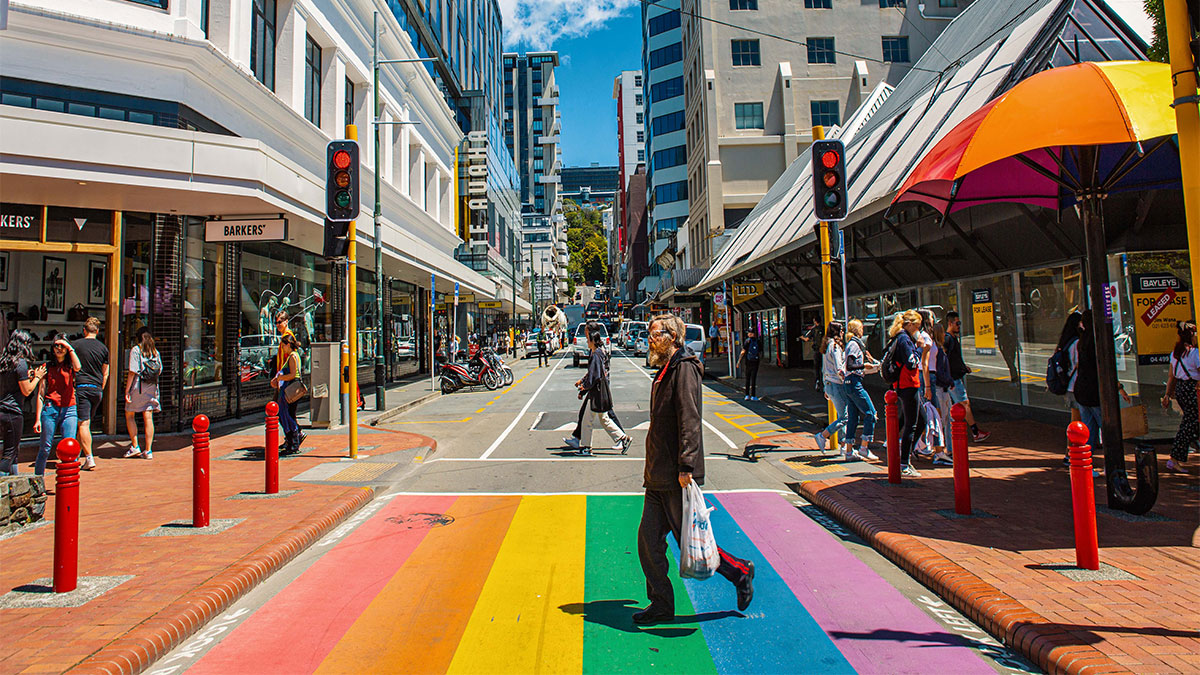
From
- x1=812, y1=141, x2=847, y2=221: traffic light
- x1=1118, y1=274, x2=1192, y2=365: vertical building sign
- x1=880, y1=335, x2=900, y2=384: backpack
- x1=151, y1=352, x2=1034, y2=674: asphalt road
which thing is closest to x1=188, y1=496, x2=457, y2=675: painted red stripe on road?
x1=151, y1=352, x2=1034, y2=674: asphalt road

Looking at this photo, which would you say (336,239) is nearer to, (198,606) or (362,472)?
(362,472)

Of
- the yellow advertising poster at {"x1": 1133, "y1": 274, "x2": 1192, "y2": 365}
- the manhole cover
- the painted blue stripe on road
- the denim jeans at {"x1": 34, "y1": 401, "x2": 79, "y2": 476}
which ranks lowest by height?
the painted blue stripe on road

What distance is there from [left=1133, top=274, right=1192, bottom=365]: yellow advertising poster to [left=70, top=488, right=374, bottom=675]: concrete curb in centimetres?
1142

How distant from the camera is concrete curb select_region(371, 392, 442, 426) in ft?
49.7

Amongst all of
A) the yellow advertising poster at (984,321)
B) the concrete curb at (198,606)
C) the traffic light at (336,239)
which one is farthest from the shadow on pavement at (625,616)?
the yellow advertising poster at (984,321)

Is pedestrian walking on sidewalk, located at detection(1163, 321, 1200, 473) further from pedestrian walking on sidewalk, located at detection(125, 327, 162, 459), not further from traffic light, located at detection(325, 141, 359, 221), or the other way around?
pedestrian walking on sidewalk, located at detection(125, 327, 162, 459)

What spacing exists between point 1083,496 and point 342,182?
9538 millimetres

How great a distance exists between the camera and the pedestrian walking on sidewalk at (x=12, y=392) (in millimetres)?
7535

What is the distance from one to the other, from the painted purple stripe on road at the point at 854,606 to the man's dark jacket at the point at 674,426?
133 cm

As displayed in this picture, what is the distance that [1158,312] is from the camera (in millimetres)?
9969

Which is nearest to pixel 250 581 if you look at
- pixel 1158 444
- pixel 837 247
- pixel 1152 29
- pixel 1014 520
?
pixel 1014 520

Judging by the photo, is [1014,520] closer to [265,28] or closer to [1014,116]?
[1014,116]

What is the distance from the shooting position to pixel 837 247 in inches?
384

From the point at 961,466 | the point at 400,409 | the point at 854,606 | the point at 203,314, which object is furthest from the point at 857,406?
the point at 203,314
